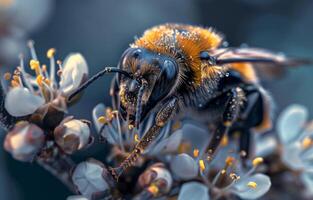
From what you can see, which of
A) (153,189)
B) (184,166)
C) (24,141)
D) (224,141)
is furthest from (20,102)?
(224,141)

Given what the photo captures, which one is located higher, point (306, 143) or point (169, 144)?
point (306, 143)

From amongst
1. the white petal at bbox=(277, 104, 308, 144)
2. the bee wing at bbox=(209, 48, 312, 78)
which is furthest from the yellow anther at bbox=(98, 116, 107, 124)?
the white petal at bbox=(277, 104, 308, 144)

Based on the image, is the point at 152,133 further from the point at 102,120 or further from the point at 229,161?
the point at 229,161

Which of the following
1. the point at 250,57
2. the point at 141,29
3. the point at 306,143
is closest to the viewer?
the point at 250,57

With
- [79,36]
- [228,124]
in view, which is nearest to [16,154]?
[228,124]

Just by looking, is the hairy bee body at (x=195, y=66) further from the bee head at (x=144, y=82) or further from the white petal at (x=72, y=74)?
the white petal at (x=72, y=74)

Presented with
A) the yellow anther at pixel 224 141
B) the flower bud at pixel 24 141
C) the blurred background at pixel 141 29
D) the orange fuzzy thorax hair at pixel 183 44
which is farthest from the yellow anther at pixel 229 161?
the blurred background at pixel 141 29
